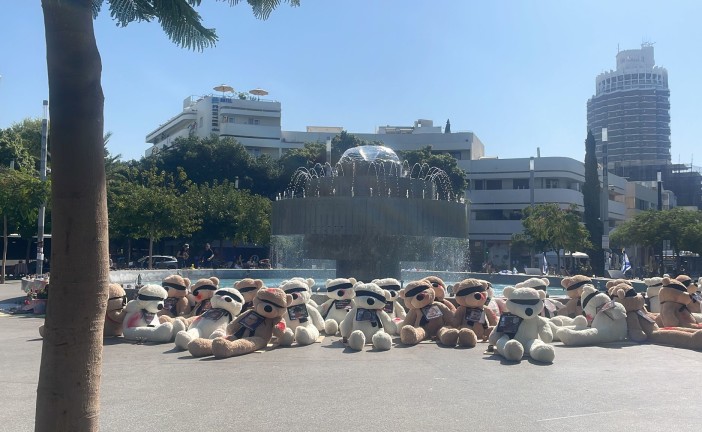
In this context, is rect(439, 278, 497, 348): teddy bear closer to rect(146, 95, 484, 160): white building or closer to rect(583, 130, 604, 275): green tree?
rect(583, 130, 604, 275): green tree

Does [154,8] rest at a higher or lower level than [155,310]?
higher

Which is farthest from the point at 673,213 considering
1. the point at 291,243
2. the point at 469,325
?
the point at 469,325

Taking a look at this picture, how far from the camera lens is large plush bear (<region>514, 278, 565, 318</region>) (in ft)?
41.0

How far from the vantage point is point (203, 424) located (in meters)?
5.99

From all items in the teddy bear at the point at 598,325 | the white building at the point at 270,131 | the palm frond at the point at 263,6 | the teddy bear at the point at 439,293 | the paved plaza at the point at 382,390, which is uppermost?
the white building at the point at 270,131

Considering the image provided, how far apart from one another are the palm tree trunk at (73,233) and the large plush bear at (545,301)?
9384 mm

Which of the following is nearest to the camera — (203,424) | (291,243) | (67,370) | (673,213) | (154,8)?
(67,370)

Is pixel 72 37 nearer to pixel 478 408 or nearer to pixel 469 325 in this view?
pixel 478 408

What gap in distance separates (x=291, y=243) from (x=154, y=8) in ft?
63.8

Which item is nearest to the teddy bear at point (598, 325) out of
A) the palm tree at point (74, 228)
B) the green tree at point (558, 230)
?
the palm tree at point (74, 228)

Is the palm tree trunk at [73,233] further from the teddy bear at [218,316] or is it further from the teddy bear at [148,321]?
the teddy bear at [148,321]

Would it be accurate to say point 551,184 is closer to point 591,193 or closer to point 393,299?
point 591,193

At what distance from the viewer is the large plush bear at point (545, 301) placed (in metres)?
12.5

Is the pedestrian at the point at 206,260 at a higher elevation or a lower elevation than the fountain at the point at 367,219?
lower
